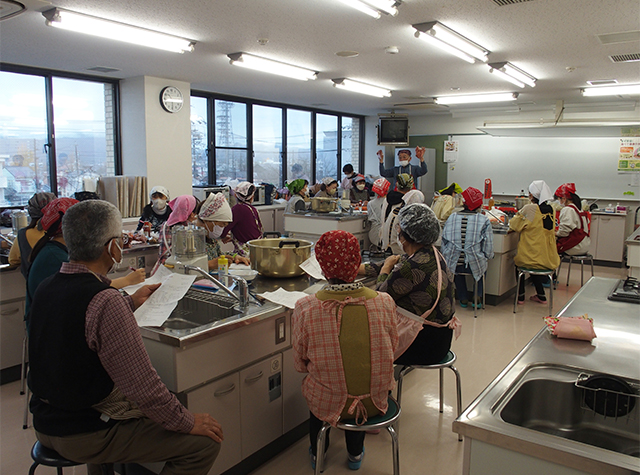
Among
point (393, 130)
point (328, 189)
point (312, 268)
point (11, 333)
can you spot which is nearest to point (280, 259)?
point (312, 268)

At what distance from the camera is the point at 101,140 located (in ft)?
20.7

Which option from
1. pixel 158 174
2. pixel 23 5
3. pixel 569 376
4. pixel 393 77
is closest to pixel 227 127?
pixel 158 174

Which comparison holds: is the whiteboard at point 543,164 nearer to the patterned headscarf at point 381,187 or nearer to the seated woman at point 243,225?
the patterned headscarf at point 381,187

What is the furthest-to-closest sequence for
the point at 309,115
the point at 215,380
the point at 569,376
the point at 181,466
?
1. the point at 309,115
2. the point at 215,380
3. the point at 181,466
4. the point at 569,376

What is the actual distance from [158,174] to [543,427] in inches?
222

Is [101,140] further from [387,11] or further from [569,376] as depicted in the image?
[569,376]

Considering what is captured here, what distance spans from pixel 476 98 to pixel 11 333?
712 cm

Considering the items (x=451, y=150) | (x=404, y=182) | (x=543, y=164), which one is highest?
(x=451, y=150)

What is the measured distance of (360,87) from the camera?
675 cm

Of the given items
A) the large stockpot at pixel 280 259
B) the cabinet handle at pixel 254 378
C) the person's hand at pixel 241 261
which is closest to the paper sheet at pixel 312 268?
the large stockpot at pixel 280 259

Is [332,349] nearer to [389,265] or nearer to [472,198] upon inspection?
[389,265]

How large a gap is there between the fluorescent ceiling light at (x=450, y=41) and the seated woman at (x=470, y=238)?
4.30 feet

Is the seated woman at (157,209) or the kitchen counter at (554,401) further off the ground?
the seated woman at (157,209)

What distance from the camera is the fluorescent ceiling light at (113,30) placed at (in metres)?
3.57
